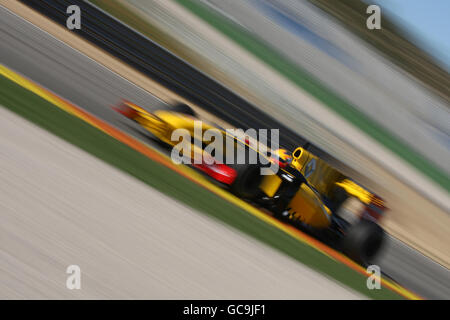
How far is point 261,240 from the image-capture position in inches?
180

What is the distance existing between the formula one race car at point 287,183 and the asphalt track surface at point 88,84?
18.3 inches

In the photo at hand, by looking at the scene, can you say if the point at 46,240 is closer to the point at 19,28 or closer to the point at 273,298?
the point at 273,298

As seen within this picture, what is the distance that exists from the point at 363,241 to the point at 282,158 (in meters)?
1.10

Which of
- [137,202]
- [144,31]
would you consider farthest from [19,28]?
[137,202]

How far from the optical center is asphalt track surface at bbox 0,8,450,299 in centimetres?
584

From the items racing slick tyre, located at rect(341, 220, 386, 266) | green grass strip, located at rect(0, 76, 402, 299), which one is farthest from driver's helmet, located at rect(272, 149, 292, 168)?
racing slick tyre, located at rect(341, 220, 386, 266)

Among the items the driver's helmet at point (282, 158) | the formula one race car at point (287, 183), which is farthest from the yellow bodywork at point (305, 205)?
the driver's helmet at point (282, 158)

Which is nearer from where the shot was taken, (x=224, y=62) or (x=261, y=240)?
(x=261, y=240)

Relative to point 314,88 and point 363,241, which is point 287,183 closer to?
point 363,241

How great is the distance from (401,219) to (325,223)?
12.3 feet

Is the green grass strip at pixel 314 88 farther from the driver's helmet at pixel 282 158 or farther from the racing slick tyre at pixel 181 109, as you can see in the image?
the driver's helmet at pixel 282 158

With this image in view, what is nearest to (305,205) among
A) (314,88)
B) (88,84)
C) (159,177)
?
(159,177)

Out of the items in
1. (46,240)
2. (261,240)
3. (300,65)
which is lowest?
(46,240)
